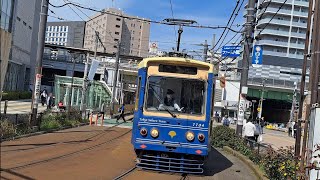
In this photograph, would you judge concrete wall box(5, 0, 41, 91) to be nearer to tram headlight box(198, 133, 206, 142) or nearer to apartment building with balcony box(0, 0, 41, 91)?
apartment building with balcony box(0, 0, 41, 91)

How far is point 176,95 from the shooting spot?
12.2 meters

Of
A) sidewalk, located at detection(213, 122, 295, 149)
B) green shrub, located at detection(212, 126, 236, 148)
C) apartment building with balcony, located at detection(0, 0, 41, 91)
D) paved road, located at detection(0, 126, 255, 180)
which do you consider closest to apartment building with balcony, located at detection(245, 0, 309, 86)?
apartment building with balcony, located at detection(0, 0, 41, 91)

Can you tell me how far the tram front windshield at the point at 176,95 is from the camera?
12211 millimetres

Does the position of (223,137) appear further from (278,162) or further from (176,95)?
(278,162)

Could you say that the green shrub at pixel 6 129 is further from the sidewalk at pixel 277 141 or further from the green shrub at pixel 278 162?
the sidewalk at pixel 277 141

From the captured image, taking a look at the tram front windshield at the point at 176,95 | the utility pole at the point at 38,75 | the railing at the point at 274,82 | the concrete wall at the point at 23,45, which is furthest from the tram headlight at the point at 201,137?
the railing at the point at 274,82

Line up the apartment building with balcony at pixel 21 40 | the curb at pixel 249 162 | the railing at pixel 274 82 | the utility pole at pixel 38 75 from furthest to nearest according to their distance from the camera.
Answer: the railing at pixel 274 82, the apartment building with balcony at pixel 21 40, the utility pole at pixel 38 75, the curb at pixel 249 162

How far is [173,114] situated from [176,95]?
1.82ft

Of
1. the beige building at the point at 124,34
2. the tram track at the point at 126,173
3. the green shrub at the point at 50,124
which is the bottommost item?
the tram track at the point at 126,173

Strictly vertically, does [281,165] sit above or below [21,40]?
below

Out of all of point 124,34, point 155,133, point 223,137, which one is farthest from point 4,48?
point 124,34

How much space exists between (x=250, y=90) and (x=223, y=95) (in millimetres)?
5592

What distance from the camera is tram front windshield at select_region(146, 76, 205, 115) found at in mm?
12211

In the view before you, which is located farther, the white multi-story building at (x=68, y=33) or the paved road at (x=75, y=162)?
the white multi-story building at (x=68, y=33)
